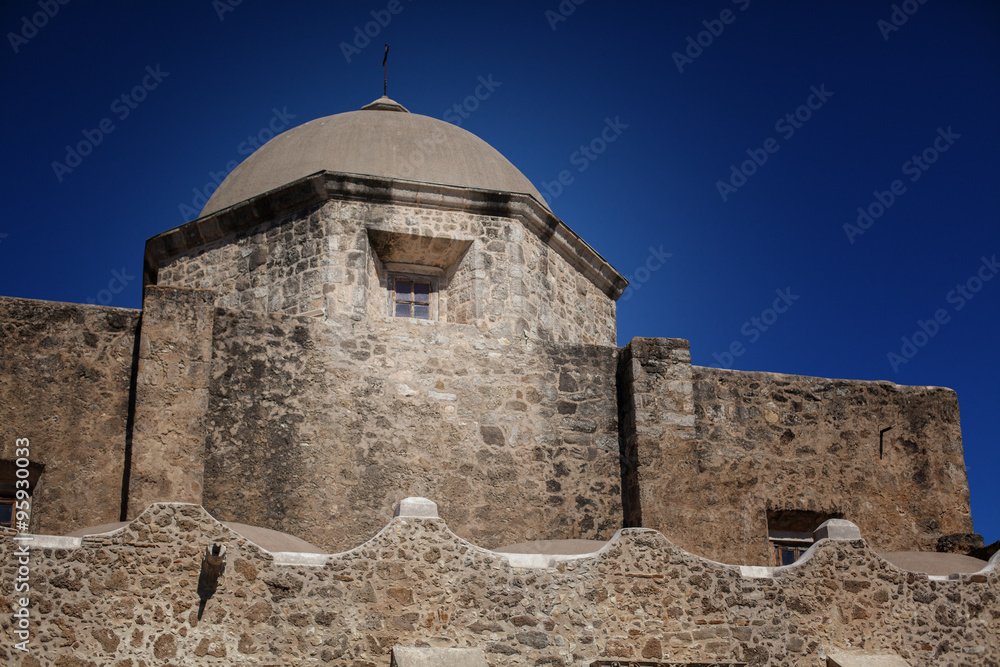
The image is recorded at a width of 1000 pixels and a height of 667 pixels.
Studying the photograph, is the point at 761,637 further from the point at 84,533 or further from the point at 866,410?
the point at 84,533

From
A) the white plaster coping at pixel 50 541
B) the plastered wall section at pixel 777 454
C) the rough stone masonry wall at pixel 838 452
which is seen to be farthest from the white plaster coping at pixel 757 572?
the white plaster coping at pixel 50 541

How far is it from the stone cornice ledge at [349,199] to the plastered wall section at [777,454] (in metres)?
2.56

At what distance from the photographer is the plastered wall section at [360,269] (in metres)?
11.6

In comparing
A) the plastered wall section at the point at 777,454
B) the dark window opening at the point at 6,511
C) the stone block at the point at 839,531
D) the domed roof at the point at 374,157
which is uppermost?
the domed roof at the point at 374,157

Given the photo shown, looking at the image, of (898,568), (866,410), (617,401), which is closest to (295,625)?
(617,401)

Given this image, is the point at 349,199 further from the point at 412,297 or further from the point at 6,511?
the point at 6,511

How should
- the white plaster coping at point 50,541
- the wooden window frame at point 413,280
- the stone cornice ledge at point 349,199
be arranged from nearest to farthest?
1. the white plaster coping at point 50,541
2. the stone cornice ledge at point 349,199
3. the wooden window frame at point 413,280

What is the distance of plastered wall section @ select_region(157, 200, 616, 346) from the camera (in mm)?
11648

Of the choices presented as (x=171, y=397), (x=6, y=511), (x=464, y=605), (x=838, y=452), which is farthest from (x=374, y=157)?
(x=464, y=605)

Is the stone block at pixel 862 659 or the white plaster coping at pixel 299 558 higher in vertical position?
the white plaster coping at pixel 299 558

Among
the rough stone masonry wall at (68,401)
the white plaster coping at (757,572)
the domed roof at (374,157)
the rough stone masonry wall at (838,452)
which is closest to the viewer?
the white plaster coping at (757,572)

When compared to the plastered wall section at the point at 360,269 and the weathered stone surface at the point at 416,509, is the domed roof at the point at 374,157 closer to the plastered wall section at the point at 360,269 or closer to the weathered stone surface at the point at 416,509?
the plastered wall section at the point at 360,269

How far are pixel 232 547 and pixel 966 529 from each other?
7.31 meters

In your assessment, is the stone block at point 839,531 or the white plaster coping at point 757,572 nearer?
the white plaster coping at point 757,572
